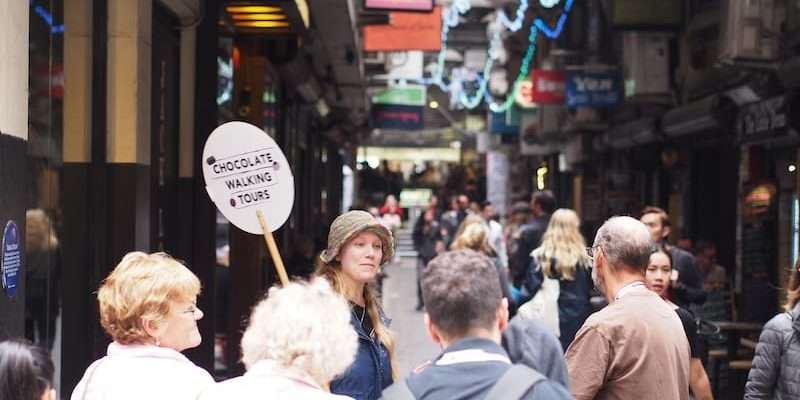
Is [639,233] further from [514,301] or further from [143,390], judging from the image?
[514,301]

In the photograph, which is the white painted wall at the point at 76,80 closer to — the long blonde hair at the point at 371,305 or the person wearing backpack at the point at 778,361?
the long blonde hair at the point at 371,305

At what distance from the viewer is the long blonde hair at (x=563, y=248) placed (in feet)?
Answer: 31.0

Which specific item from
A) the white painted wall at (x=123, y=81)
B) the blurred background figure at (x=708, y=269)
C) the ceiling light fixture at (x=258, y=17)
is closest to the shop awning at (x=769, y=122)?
the blurred background figure at (x=708, y=269)

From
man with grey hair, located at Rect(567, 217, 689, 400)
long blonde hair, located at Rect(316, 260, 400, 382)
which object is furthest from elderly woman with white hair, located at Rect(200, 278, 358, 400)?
long blonde hair, located at Rect(316, 260, 400, 382)

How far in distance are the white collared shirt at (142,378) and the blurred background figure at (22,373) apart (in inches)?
17.4

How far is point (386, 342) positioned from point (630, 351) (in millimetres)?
1095

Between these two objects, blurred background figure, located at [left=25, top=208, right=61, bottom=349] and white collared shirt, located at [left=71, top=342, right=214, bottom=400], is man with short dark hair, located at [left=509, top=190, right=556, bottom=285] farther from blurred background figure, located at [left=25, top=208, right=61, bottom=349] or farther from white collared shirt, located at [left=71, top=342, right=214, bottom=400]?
white collared shirt, located at [left=71, top=342, right=214, bottom=400]

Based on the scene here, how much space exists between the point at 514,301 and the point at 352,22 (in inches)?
183

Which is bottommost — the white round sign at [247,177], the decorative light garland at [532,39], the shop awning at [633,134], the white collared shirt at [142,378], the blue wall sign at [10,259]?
the white collared shirt at [142,378]

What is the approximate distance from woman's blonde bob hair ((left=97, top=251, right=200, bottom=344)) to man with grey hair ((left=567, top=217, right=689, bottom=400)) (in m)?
1.72

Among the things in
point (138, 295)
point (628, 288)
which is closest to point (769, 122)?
point (628, 288)

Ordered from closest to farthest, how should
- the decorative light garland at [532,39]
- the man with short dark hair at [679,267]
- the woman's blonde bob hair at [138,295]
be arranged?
the woman's blonde bob hair at [138,295]
the man with short dark hair at [679,267]
the decorative light garland at [532,39]

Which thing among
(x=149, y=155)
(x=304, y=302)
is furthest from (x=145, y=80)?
(x=304, y=302)

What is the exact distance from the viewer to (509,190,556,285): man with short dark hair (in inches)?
472
